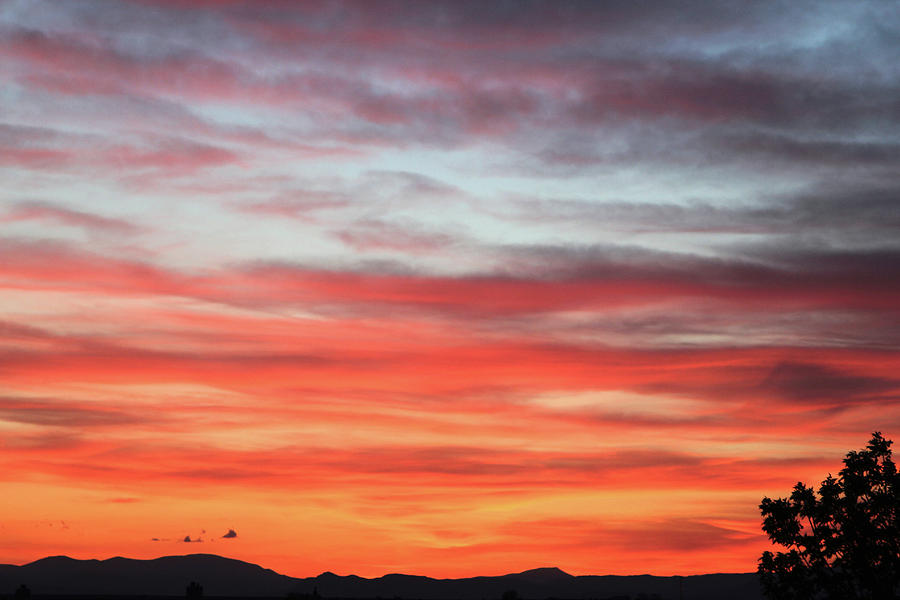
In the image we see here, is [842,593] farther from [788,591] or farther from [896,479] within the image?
[896,479]

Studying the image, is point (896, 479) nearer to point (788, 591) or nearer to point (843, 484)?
point (843, 484)

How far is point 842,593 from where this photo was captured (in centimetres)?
7156

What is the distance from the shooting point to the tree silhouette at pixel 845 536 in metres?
69.7

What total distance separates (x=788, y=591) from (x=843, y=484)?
7855mm

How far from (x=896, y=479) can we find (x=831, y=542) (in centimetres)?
571

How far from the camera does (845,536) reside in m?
70.3

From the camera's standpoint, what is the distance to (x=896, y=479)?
68.9 meters

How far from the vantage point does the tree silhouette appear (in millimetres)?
69688

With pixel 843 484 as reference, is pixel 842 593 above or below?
below

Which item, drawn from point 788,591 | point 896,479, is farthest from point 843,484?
point 788,591

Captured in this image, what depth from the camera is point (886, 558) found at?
70.3 metres

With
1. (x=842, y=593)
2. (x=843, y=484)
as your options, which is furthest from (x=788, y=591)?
(x=843, y=484)

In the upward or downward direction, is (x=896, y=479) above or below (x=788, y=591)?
above

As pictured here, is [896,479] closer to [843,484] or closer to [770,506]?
[843,484]
